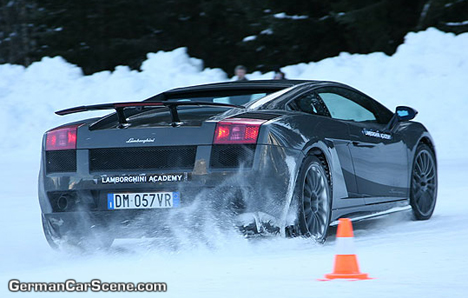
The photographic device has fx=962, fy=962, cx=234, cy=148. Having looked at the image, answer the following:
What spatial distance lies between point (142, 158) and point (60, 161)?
2.11 ft

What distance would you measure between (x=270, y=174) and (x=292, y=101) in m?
0.89

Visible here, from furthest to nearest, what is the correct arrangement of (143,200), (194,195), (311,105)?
(311,105), (143,200), (194,195)

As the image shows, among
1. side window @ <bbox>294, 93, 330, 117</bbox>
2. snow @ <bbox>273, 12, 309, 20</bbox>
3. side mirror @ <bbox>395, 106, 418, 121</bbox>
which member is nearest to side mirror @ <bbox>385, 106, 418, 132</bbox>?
side mirror @ <bbox>395, 106, 418, 121</bbox>

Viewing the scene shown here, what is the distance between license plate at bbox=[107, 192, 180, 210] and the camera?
247 inches

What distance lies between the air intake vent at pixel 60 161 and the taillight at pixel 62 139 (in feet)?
0.11

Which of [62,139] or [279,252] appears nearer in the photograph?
[279,252]

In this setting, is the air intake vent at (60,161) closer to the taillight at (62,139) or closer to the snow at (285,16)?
the taillight at (62,139)

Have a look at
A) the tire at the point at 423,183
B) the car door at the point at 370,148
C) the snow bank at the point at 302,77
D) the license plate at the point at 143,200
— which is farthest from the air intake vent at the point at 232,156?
the snow bank at the point at 302,77

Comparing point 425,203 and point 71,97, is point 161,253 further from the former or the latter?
point 71,97

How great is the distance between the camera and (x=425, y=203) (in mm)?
8633

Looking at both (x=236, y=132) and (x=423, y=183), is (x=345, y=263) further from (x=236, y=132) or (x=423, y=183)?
(x=423, y=183)

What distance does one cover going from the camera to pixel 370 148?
7.58 meters

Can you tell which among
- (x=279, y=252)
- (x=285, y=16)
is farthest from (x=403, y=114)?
(x=285, y=16)

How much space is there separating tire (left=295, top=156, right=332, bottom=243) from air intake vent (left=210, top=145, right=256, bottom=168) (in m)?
0.44
